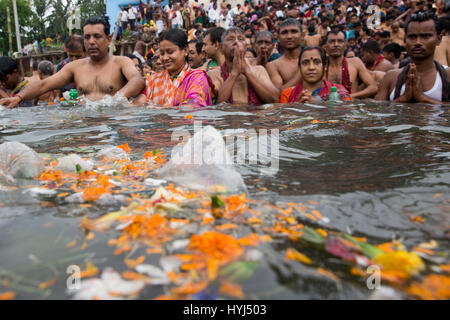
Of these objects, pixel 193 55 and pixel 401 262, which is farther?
pixel 193 55

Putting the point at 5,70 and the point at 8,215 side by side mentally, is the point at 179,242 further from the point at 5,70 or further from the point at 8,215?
the point at 5,70

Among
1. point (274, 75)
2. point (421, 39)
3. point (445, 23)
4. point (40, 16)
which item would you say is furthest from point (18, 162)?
point (40, 16)

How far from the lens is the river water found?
0.98m

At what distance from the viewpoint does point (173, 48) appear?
4543mm

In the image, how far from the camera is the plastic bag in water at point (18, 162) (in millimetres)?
1814

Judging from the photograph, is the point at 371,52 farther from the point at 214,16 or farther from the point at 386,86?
the point at 214,16

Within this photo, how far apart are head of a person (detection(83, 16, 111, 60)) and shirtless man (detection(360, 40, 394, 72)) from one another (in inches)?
181

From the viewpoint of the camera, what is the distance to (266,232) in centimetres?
118

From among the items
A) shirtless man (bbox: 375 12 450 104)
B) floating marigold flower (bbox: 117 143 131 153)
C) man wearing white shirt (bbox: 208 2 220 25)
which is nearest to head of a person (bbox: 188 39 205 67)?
shirtless man (bbox: 375 12 450 104)

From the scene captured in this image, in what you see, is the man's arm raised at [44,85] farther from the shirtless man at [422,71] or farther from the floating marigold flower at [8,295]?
the floating marigold flower at [8,295]

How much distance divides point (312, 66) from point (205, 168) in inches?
133

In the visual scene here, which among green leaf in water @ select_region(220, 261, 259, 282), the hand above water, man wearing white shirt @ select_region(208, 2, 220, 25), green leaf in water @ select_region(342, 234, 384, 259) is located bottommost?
green leaf in water @ select_region(342, 234, 384, 259)

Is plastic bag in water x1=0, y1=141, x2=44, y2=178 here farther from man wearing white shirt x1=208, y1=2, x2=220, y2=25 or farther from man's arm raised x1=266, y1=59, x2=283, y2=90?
man wearing white shirt x1=208, y1=2, x2=220, y2=25
